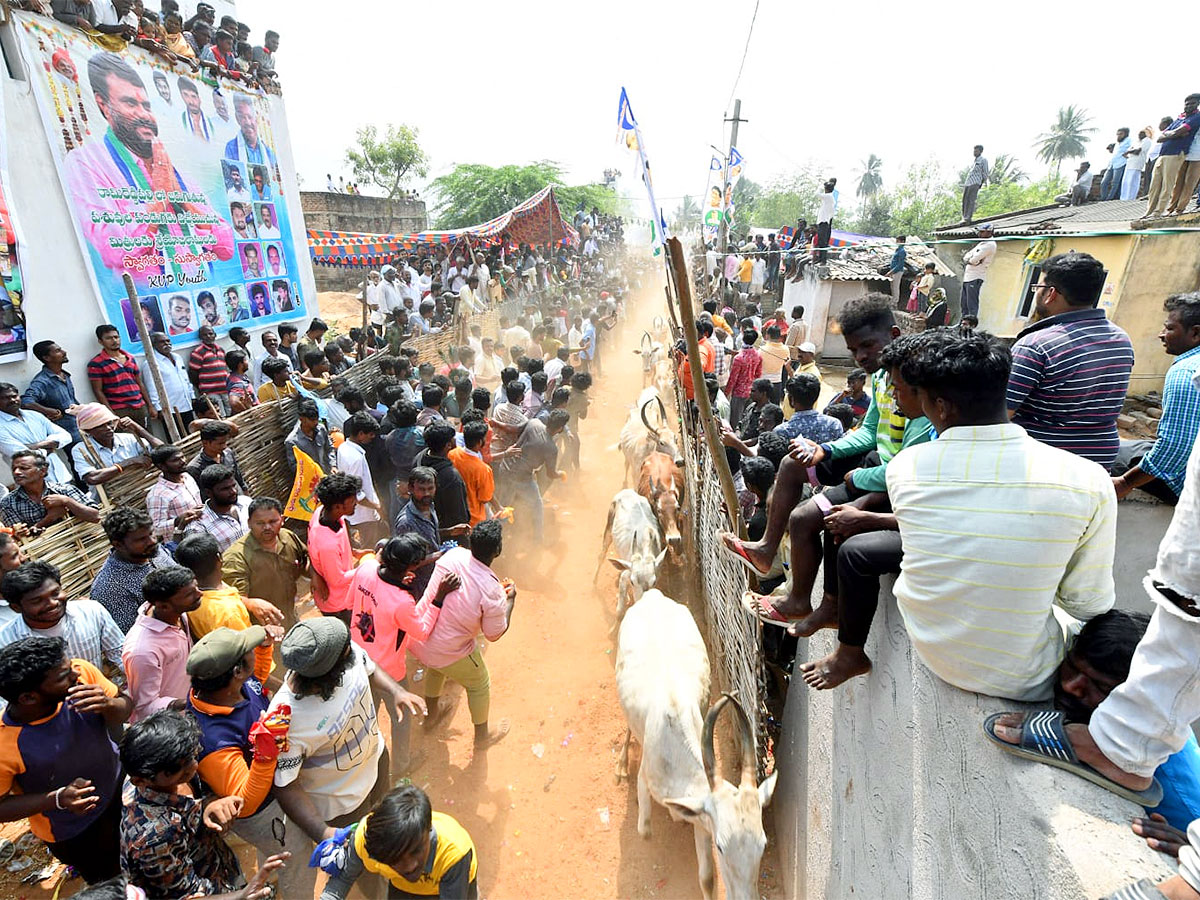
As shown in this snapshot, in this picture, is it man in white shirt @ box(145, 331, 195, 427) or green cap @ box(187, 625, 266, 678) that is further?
man in white shirt @ box(145, 331, 195, 427)

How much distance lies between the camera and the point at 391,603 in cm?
399

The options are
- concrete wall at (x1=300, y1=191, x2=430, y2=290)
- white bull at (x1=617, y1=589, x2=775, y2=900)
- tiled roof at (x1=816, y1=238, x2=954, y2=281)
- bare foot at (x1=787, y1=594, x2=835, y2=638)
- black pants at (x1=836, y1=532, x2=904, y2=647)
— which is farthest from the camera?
concrete wall at (x1=300, y1=191, x2=430, y2=290)

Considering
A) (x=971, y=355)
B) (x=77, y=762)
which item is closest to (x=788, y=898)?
(x=971, y=355)

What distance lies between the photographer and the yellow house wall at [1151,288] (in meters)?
10.1

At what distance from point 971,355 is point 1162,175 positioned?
14423mm

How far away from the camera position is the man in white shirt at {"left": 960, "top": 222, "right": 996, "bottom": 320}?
12.8 m

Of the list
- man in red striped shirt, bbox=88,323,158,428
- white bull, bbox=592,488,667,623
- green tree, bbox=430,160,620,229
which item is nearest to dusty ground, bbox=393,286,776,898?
white bull, bbox=592,488,667,623

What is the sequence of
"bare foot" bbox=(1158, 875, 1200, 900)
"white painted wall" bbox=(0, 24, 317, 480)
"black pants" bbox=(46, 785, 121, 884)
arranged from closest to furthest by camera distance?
"bare foot" bbox=(1158, 875, 1200, 900) → "black pants" bbox=(46, 785, 121, 884) → "white painted wall" bbox=(0, 24, 317, 480)

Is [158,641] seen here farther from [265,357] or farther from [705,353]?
[705,353]

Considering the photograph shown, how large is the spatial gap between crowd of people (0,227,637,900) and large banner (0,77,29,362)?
71 cm

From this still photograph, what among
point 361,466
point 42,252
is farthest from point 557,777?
point 42,252

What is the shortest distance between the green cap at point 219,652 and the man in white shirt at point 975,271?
15529mm

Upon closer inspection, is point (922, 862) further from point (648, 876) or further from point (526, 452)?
point (526, 452)

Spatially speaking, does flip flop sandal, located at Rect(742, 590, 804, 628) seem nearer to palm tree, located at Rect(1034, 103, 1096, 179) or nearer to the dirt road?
the dirt road
